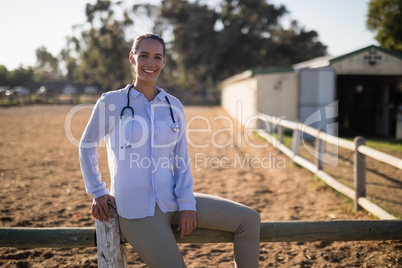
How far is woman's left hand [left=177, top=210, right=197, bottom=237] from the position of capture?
204cm

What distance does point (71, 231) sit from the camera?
7.16 ft

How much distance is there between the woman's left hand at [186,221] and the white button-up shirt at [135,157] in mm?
32

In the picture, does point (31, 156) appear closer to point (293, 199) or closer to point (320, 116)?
point (293, 199)

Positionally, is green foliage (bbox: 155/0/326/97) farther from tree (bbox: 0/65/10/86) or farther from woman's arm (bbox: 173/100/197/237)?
tree (bbox: 0/65/10/86)

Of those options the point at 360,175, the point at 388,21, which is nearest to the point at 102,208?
the point at 360,175

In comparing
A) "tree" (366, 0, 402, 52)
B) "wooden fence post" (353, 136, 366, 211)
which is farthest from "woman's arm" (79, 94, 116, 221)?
"tree" (366, 0, 402, 52)

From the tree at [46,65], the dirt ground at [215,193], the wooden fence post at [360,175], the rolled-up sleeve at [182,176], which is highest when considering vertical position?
the tree at [46,65]

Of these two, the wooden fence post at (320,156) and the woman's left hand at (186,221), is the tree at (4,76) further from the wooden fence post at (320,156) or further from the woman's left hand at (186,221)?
the woman's left hand at (186,221)

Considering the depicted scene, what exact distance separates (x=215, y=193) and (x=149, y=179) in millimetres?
3846

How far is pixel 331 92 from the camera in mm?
12508

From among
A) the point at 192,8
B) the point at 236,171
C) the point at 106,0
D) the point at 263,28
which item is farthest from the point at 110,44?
the point at 236,171

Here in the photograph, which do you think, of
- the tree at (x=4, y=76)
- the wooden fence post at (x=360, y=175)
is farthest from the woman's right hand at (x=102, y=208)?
the tree at (x=4, y=76)

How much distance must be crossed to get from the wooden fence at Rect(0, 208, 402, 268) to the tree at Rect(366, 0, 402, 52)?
799 inches

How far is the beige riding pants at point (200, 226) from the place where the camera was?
191cm
